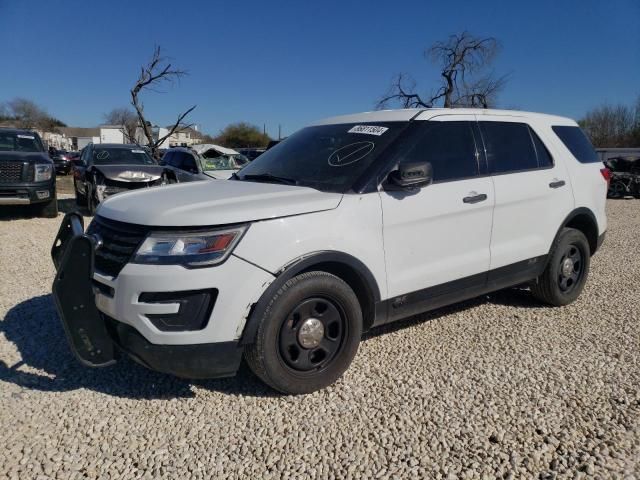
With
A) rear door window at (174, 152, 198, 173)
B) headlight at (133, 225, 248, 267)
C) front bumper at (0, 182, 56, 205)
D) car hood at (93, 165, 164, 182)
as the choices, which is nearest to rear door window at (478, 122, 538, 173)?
headlight at (133, 225, 248, 267)

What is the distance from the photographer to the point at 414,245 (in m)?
3.25

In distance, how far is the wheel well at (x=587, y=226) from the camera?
456cm

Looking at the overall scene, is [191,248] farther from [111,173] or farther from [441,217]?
[111,173]

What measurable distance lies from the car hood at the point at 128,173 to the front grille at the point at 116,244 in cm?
757

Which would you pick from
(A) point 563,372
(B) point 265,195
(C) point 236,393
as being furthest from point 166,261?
(A) point 563,372

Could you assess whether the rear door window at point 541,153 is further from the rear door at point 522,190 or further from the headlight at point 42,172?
the headlight at point 42,172

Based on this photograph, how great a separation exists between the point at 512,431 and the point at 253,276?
66.2 inches

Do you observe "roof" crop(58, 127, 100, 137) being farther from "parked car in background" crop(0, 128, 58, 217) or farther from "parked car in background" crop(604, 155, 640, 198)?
"parked car in background" crop(604, 155, 640, 198)

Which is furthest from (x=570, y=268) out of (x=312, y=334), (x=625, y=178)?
(x=625, y=178)

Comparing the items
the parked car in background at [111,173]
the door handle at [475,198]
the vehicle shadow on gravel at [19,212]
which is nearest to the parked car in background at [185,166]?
the parked car in background at [111,173]

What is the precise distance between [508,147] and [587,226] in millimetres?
1473

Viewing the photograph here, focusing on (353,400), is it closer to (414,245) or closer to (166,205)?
(414,245)

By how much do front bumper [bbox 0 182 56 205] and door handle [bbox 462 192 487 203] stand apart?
352 inches

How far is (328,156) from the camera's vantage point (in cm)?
348
